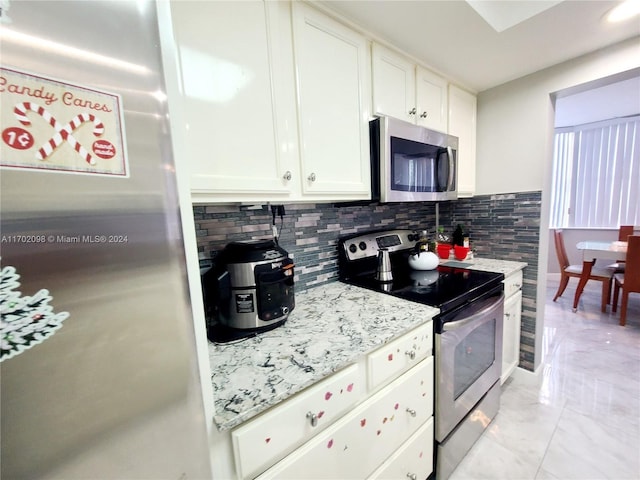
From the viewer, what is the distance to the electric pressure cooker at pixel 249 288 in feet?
3.10

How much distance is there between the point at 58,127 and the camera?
13.8 inches

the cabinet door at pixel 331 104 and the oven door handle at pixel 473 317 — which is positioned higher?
the cabinet door at pixel 331 104

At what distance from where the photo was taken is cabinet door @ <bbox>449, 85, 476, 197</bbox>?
1.77 m

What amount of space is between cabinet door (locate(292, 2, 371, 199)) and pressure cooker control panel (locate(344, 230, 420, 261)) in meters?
0.42

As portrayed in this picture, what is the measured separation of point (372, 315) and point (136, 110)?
3.32 ft

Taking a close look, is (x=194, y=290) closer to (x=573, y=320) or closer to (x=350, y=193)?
(x=350, y=193)

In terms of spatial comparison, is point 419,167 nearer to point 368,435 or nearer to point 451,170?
point 451,170

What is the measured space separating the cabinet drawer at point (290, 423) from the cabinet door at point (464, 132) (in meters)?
1.67

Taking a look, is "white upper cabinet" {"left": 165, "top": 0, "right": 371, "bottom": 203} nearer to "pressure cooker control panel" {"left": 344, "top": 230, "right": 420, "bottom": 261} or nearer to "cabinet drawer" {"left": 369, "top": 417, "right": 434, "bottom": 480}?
"pressure cooker control panel" {"left": 344, "top": 230, "right": 420, "bottom": 261}

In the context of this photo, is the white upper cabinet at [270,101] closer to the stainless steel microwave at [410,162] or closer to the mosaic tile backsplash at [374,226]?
the stainless steel microwave at [410,162]

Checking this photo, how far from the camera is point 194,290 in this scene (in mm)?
517

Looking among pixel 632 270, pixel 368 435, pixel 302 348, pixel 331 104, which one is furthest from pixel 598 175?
pixel 302 348

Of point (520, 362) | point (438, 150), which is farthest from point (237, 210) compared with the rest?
point (520, 362)

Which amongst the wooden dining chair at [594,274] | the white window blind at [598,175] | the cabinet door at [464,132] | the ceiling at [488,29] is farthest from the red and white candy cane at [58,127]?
the white window blind at [598,175]
